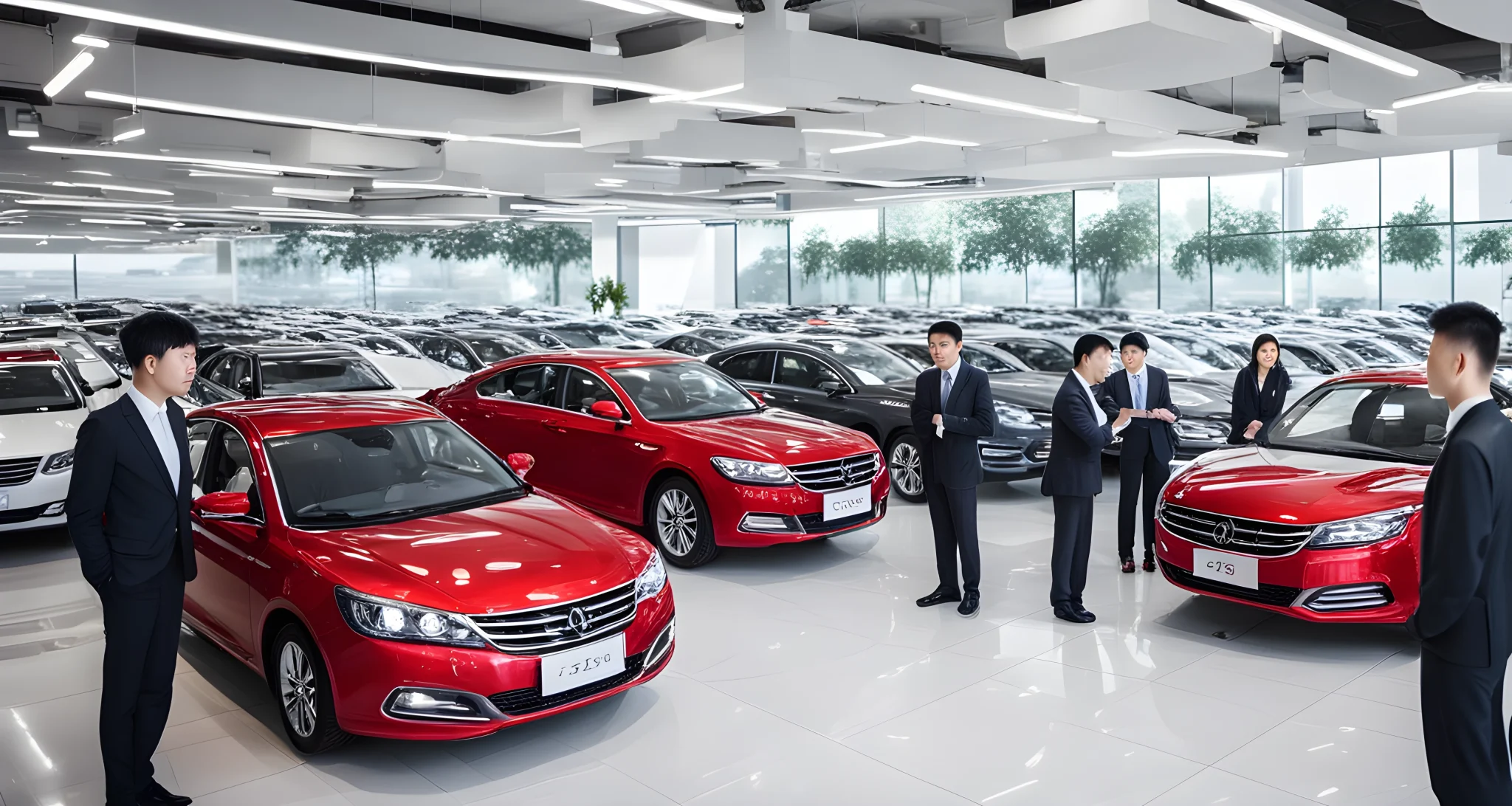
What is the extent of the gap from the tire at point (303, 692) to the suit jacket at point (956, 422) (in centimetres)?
329

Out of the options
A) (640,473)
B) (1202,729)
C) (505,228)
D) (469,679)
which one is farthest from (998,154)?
(505,228)

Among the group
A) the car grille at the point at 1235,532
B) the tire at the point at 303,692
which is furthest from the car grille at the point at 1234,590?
the tire at the point at 303,692

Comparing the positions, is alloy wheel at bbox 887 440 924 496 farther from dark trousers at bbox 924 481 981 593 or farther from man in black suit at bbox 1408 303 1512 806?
man in black suit at bbox 1408 303 1512 806

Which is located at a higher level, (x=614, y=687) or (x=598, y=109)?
(x=598, y=109)

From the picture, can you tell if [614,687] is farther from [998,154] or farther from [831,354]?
[998,154]

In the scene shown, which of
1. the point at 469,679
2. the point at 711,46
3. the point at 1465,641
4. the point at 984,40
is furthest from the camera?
the point at 984,40

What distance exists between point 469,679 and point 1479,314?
127 inches

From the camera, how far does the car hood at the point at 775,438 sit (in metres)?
6.33

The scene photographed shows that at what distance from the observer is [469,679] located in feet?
11.6

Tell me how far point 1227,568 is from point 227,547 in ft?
15.0

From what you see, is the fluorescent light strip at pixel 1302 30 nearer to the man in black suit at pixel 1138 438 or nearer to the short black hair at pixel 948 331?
the man in black suit at pixel 1138 438

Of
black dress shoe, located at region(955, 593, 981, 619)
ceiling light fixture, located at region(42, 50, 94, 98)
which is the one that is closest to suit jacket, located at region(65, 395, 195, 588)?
black dress shoe, located at region(955, 593, 981, 619)

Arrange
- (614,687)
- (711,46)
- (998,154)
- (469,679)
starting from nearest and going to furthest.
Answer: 1. (469,679)
2. (614,687)
3. (711,46)
4. (998,154)

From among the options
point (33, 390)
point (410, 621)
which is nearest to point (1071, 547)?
point (410, 621)
